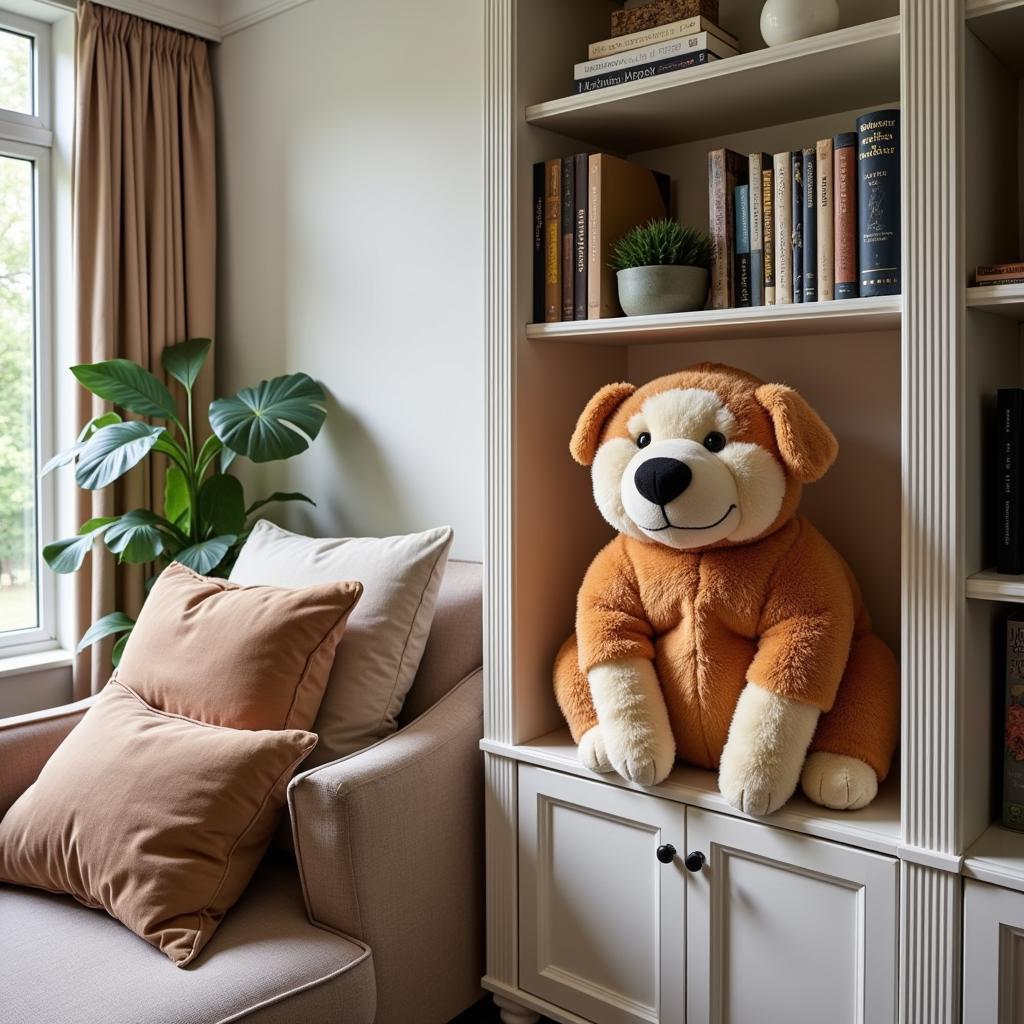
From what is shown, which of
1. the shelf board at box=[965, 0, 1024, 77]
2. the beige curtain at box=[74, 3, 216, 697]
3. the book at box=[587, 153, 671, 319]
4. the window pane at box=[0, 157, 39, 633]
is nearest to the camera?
the shelf board at box=[965, 0, 1024, 77]

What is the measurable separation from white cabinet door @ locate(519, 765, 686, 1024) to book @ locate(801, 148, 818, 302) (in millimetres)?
835

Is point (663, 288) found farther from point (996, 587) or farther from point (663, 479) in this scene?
point (996, 587)

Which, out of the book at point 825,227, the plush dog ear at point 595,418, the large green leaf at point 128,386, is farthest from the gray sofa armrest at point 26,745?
the book at point 825,227

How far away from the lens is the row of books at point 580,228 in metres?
1.81

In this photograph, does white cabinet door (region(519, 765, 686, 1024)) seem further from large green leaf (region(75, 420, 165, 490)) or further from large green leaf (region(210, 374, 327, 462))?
large green leaf (region(75, 420, 165, 490))

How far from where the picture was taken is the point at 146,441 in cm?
243

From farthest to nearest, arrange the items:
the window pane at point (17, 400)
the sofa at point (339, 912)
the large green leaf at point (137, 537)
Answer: the window pane at point (17, 400) < the large green leaf at point (137, 537) < the sofa at point (339, 912)

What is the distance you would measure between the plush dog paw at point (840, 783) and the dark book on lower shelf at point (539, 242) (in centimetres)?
88

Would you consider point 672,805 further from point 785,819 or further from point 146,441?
point 146,441

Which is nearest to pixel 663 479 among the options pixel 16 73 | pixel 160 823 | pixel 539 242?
pixel 539 242

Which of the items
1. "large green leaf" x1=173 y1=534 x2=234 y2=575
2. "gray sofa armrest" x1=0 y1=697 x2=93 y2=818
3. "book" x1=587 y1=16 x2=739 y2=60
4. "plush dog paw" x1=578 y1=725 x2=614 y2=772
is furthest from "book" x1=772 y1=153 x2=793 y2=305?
"gray sofa armrest" x1=0 y1=697 x2=93 y2=818

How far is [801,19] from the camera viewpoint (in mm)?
1592

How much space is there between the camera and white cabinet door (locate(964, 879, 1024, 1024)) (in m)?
1.39

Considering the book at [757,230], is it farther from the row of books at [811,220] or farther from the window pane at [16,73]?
the window pane at [16,73]
